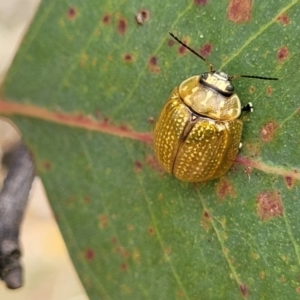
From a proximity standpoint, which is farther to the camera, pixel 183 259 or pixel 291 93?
pixel 183 259

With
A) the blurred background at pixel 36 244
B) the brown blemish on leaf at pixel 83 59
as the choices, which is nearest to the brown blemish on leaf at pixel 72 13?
the brown blemish on leaf at pixel 83 59

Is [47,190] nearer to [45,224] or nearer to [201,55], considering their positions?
[201,55]

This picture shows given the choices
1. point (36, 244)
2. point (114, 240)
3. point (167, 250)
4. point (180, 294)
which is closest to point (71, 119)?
point (114, 240)

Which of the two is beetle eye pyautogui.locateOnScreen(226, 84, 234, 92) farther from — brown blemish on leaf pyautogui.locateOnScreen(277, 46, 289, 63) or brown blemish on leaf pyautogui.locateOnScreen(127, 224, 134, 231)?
brown blemish on leaf pyautogui.locateOnScreen(127, 224, 134, 231)

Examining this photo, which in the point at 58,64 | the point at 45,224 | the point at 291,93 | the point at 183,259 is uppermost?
the point at 291,93

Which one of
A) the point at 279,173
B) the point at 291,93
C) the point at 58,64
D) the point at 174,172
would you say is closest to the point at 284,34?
the point at 291,93

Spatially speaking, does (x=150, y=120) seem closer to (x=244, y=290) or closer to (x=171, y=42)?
(x=171, y=42)

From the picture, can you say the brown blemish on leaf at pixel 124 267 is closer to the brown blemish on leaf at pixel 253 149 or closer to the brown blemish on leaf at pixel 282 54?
the brown blemish on leaf at pixel 253 149
